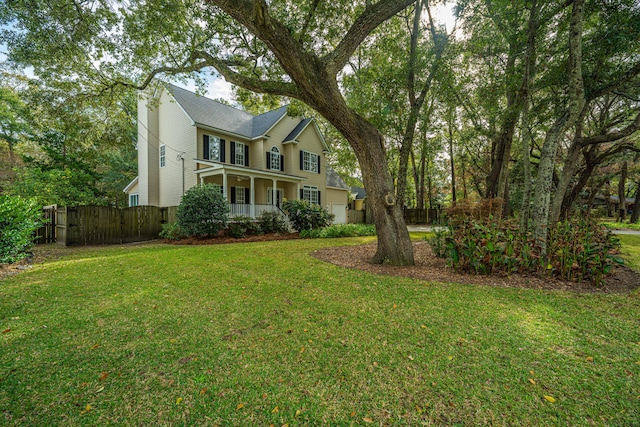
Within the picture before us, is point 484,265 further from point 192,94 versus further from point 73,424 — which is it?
point 192,94

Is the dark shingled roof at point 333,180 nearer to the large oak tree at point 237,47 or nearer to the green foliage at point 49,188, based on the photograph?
the large oak tree at point 237,47

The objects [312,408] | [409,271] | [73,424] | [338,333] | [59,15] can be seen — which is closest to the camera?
[73,424]

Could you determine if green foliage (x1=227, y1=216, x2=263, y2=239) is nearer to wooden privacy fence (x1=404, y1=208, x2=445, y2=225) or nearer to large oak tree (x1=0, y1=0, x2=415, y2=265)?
large oak tree (x1=0, y1=0, x2=415, y2=265)

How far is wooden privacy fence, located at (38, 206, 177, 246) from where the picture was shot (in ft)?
29.7

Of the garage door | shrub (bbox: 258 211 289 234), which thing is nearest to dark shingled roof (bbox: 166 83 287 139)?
shrub (bbox: 258 211 289 234)

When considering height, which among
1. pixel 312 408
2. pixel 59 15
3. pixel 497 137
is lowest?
pixel 312 408

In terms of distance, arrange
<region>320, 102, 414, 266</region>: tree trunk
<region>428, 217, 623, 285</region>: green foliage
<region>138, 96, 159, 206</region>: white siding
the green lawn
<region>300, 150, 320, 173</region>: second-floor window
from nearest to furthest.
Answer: the green lawn, <region>428, 217, 623, 285</region>: green foliage, <region>320, 102, 414, 266</region>: tree trunk, <region>138, 96, 159, 206</region>: white siding, <region>300, 150, 320, 173</region>: second-floor window

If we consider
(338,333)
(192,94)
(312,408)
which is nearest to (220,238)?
(338,333)

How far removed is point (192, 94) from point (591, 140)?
62.8 feet

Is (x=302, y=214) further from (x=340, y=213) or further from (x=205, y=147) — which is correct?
(x=340, y=213)

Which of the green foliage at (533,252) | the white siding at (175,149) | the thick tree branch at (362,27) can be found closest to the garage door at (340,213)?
the white siding at (175,149)

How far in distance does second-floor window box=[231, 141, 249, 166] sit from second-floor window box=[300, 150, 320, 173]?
3.74 m

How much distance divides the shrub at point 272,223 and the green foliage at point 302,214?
1.51ft

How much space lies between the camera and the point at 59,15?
652 centimetres
